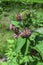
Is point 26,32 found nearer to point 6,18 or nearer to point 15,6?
point 6,18

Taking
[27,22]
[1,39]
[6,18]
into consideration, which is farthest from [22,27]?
[6,18]

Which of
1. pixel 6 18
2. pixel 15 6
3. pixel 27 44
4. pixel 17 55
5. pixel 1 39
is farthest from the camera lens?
pixel 15 6

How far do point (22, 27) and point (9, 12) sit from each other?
353 cm

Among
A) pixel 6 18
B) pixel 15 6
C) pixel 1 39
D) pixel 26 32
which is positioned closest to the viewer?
pixel 26 32

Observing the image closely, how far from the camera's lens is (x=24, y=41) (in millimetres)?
1100

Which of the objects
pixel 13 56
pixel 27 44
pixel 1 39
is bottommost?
pixel 1 39

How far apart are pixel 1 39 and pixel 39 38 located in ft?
8.62

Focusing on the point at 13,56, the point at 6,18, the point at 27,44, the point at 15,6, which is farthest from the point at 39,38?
the point at 15,6

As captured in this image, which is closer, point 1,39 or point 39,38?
point 39,38

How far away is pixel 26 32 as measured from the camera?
1021 millimetres

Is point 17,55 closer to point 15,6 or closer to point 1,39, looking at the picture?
point 1,39

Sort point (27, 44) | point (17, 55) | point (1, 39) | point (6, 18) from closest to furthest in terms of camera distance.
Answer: point (27, 44) → point (17, 55) → point (1, 39) → point (6, 18)

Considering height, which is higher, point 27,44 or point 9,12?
point 27,44

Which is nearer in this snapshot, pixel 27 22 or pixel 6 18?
pixel 27 22
